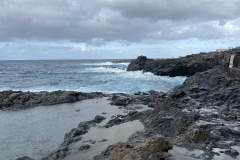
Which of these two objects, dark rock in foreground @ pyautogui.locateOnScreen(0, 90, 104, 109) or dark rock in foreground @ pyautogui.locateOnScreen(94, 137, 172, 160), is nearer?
dark rock in foreground @ pyautogui.locateOnScreen(94, 137, 172, 160)

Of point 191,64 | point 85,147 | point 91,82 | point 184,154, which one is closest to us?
point 184,154

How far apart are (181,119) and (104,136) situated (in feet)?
12.0

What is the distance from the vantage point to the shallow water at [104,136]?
8.75m

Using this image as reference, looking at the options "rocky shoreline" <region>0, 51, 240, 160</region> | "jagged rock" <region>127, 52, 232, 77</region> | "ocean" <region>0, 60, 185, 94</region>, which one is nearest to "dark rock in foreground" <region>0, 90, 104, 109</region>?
"rocky shoreline" <region>0, 51, 240, 160</region>

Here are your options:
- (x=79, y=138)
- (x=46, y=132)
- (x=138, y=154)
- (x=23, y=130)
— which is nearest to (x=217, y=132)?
(x=138, y=154)

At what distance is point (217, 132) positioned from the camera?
27.7 ft

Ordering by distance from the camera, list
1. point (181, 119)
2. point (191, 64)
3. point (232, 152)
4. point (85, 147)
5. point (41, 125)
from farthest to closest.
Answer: point (191, 64) → point (41, 125) → point (181, 119) → point (85, 147) → point (232, 152)

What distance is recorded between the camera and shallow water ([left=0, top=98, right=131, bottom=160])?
406 inches

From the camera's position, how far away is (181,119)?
31.5 feet

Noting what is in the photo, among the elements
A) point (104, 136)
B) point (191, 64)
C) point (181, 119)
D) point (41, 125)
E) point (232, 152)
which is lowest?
point (41, 125)

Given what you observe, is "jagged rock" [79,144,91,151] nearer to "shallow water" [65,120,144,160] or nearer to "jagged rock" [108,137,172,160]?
"shallow water" [65,120,144,160]

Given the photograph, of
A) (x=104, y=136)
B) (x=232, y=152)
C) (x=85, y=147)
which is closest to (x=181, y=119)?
(x=232, y=152)

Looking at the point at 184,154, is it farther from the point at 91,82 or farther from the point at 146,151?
the point at 91,82

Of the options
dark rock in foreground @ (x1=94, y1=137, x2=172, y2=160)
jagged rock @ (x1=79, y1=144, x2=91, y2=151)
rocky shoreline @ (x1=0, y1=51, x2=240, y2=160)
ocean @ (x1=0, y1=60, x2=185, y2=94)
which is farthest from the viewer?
ocean @ (x1=0, y1=60, x2=185, y2=94)
